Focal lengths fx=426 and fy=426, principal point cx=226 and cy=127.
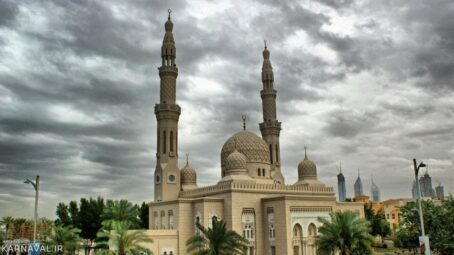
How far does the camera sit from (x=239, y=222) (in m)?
39.7

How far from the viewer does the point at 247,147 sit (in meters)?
47.5

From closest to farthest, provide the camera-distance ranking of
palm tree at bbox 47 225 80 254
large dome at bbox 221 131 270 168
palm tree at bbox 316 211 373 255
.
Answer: palm tree at bbox 316 211 373 255 → palm tree at bbox 47 225 80 254 → large dome at bbox 221 131 270 168

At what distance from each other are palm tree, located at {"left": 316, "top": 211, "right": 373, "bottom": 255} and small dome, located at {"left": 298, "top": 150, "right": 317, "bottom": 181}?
731 inches

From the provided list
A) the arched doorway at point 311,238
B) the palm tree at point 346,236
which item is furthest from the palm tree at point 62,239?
the arched doorway at point 311,238

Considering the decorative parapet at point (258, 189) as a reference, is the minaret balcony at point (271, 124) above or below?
above

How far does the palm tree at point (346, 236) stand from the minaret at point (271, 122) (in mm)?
21678

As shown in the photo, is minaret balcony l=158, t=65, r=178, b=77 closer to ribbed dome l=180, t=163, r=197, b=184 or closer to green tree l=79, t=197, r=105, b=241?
ribbed dome l=180, t=163, r=197, b=184

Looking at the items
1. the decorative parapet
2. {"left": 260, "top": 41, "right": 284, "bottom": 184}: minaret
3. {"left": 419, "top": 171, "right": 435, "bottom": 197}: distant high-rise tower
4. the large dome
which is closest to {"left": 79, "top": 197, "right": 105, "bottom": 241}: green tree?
the decorative parapet

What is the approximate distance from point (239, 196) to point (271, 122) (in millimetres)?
16627

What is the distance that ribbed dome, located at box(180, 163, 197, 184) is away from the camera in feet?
160

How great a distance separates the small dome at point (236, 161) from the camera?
43.2 metres

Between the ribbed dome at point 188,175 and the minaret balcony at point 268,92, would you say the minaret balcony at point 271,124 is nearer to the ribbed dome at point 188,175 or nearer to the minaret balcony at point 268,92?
the minaret balcony at point 268,92

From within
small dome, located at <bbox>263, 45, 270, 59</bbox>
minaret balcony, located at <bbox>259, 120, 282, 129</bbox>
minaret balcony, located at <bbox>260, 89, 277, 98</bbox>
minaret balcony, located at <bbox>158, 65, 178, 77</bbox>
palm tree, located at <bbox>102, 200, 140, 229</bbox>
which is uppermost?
small dome, located at <bbox>263, 45, 270, 59</bbox>

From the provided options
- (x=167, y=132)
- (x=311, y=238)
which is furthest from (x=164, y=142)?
(x=311, y=238)
